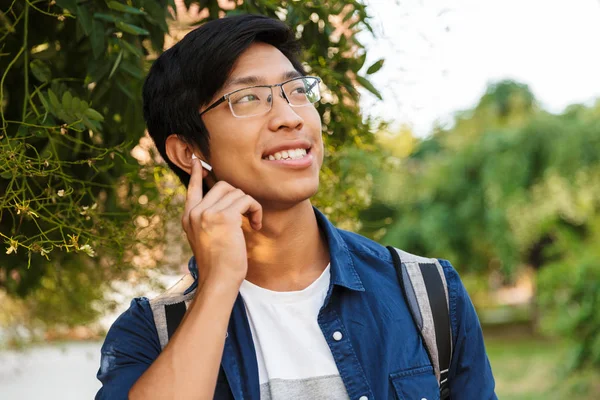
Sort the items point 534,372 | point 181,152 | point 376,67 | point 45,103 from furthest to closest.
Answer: point 534,372 → point 376,67 → point 181,152 → point 45,103

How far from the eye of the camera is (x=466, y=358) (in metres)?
1.91

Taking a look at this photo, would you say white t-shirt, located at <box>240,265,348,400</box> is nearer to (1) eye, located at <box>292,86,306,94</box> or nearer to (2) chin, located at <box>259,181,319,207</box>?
(2) chin, located at <box>259,181,319,207</box>

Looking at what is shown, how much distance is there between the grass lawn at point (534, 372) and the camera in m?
10.5

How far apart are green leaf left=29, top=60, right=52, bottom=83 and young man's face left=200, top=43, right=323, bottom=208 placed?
1.41ft

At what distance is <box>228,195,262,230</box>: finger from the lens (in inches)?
74.4

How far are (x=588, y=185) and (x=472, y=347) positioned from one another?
1256cm

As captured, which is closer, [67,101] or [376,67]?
[67,101]

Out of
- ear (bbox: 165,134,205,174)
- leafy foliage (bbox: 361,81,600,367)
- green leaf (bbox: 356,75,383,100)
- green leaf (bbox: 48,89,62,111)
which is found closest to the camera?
green leaf (bbox: 48,89,62,111)

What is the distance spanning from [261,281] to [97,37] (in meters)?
0.75

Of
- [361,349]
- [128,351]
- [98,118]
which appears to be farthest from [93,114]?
[361,349]

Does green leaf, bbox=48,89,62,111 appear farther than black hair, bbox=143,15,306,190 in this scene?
No

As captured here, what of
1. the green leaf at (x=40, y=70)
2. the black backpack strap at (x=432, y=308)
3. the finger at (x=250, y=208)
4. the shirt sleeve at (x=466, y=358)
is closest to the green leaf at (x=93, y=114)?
the green leaf at (x=40, y=70)

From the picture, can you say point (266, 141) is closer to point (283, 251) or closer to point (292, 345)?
point (283, 251)

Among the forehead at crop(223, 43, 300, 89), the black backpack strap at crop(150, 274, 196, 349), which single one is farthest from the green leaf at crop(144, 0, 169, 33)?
the black backpack strap at crop(150, 274, 196, 349)
